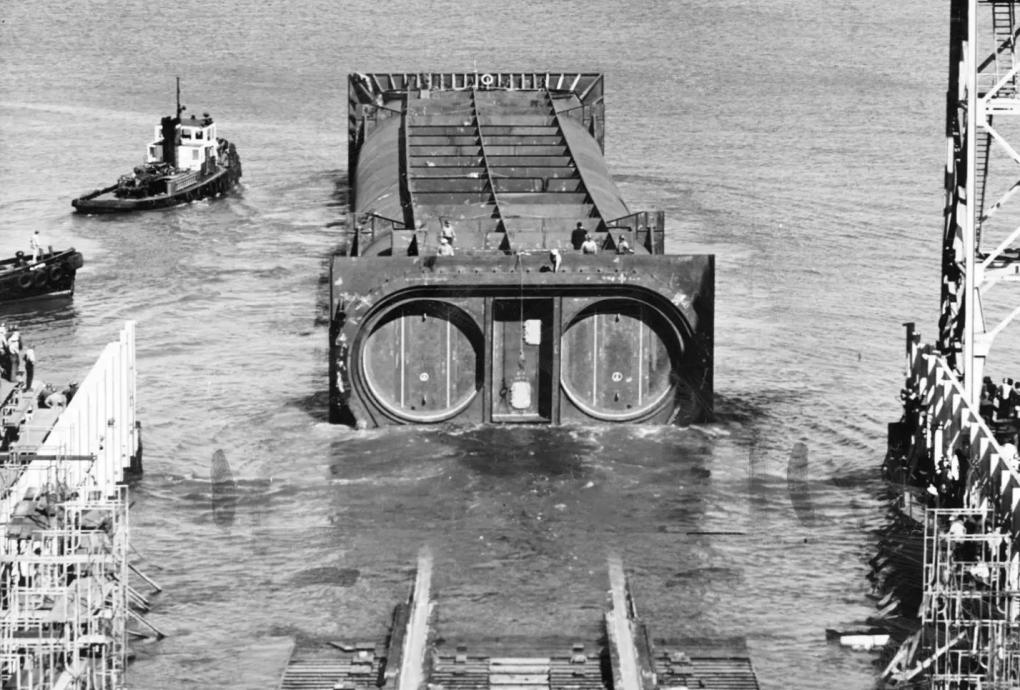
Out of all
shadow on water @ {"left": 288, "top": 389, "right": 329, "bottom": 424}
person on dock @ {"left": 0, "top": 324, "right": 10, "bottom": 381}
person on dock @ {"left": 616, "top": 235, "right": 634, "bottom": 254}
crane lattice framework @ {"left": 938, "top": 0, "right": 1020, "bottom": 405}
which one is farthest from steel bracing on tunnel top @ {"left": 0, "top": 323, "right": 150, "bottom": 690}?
crane lattice framework @ {"left": 938, "top": 0, "right": 1020, "bottom": 405}

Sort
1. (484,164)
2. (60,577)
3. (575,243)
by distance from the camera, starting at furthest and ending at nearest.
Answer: (484,164) → (575,243) → (60,577)

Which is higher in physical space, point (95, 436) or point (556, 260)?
point (556, 260)

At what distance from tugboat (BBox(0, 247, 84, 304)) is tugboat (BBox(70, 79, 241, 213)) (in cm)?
1663

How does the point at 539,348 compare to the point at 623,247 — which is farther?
the point at 623,247

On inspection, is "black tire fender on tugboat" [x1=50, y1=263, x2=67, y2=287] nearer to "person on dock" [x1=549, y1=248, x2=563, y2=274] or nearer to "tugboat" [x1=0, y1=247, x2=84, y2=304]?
"tugboat" [x1=0, y1=247, x2=84, y2=304]

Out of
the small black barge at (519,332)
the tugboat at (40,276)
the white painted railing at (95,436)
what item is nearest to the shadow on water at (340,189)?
the tugboat at (40,276)

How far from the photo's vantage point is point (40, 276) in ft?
259

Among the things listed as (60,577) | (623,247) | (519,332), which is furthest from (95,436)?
(623,247)

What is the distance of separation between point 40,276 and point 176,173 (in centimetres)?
2362

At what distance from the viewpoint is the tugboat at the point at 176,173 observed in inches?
3860

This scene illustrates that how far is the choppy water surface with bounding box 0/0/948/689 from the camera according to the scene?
48.7m

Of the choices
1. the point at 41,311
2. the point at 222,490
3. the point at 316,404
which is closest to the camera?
A: the point at 222,490

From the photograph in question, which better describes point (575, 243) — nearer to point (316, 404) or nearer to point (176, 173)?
point (316, 404)

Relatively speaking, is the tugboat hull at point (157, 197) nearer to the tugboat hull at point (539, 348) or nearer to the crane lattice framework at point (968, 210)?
the tugboat hull at point (539, 348)
